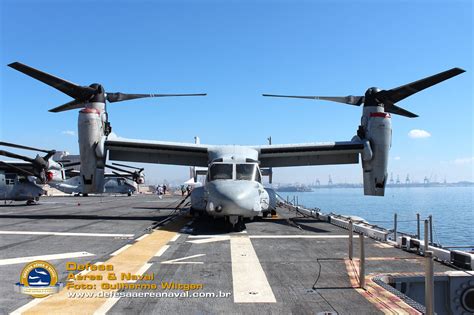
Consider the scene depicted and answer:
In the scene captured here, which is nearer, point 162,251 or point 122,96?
point 162,251

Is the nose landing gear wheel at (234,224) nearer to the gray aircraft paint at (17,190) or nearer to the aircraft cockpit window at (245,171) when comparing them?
the aircraft cockpit window at (245,171)

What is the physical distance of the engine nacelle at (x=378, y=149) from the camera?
19.7m

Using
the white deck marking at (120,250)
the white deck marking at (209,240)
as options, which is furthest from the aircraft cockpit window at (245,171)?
the white deck marking at (120,250)

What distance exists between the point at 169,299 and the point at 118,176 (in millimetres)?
53210

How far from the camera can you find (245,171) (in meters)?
17.3

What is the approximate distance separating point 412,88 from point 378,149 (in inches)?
134

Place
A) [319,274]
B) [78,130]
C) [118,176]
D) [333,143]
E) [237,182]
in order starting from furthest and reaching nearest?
[118,176]
[333,143]
[78,130]
[237,182]
[319,274]

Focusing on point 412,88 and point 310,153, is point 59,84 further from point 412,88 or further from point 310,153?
point 412,88

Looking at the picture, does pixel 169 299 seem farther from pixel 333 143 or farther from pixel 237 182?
pixel 333 143

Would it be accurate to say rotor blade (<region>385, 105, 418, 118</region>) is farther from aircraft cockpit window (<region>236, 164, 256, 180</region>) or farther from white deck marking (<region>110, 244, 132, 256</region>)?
white deck marking (<region>110, 244, 132, 256</region>)

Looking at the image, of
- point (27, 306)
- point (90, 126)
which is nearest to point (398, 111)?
point (90, 126)

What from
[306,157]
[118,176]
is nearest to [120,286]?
[306,157]

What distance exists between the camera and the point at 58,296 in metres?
6.84

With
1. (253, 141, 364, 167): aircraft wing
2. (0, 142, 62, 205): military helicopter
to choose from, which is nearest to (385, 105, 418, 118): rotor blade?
(253, 141, 364, 167): aircraft wing
